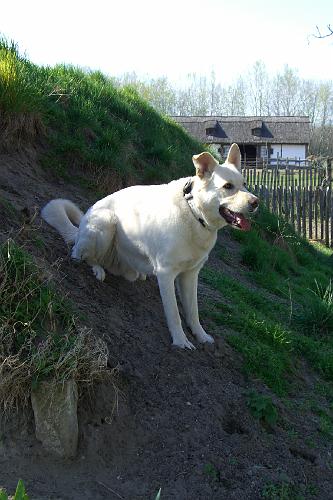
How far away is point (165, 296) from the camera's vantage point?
4.62 meters

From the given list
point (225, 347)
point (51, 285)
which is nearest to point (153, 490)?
point (51, 285)

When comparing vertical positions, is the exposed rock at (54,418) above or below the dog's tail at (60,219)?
below

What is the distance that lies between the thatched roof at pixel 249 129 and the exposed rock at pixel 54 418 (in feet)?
Answer: 180

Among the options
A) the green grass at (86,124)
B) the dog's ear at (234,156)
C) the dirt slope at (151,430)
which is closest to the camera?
the dirt slope at (151,430)

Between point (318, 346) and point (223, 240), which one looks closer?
point (318, 346)

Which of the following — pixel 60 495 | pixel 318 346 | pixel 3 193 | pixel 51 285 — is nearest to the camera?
pixel 60 495

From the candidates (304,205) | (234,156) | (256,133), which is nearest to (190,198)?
(234,156)

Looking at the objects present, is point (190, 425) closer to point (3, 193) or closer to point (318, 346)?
Result: point (318, 346)

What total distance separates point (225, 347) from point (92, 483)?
2.13 m

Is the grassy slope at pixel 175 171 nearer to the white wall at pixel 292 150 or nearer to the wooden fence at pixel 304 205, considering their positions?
the wooden fence at pixel 304 205

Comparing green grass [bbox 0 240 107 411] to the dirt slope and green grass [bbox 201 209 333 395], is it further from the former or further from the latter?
green grass [bbox 201 209 333 395]

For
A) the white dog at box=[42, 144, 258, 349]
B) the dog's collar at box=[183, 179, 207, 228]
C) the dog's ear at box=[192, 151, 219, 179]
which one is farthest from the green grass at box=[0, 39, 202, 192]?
the dog's ear at box=[192, 151, 219, 179]

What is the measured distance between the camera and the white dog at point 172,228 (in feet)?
14.6

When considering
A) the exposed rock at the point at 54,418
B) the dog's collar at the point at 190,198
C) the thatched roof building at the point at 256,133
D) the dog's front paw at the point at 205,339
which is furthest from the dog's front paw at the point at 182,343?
the thatched roof building at the point at 256,133
